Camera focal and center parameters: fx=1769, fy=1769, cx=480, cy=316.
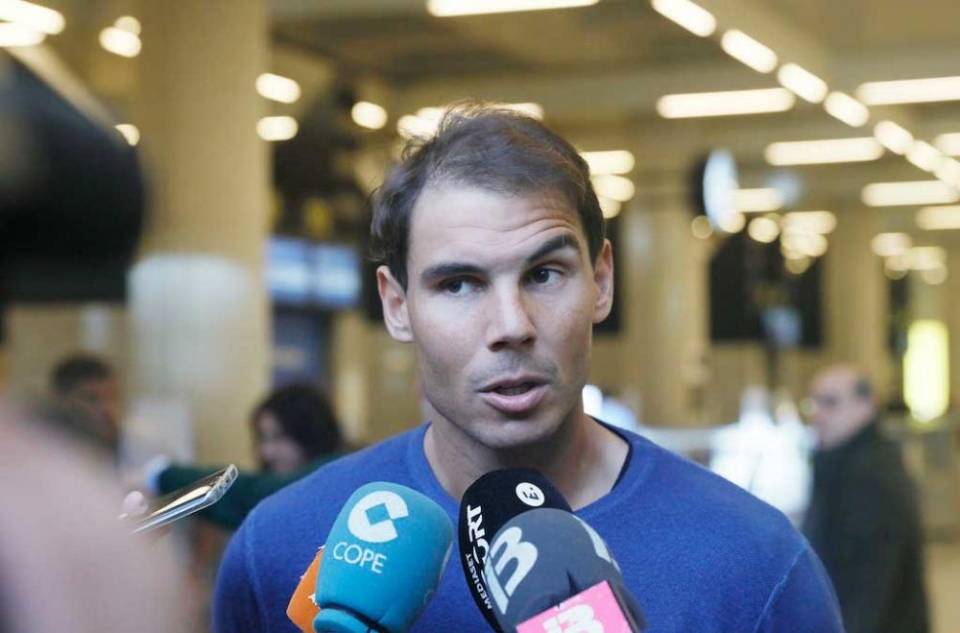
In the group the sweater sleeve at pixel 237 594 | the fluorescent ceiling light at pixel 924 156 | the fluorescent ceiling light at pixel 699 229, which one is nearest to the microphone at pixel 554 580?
the sweater sleeve at pixel 237 594

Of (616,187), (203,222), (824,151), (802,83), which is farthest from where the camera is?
(616,187)

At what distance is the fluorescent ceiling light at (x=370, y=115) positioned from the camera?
60.3 feet

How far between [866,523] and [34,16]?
25.2 ft

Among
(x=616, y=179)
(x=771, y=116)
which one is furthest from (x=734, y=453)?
(x=616, y=179)

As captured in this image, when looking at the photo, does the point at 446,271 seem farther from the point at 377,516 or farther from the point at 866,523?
the point at 866,523

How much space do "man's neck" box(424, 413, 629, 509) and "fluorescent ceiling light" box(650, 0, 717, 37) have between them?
35.4ft

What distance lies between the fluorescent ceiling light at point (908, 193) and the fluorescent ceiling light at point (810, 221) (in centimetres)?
115

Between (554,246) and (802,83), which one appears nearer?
(554,246)

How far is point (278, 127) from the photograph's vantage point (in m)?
17.2

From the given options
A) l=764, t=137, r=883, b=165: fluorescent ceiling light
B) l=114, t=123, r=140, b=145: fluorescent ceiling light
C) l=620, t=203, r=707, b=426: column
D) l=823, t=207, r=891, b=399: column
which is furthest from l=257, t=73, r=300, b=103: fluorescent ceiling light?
l=823, t=207, r=891, b=399: column

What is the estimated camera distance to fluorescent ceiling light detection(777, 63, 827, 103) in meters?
16.2

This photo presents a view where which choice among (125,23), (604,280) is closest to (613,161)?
(125,23)

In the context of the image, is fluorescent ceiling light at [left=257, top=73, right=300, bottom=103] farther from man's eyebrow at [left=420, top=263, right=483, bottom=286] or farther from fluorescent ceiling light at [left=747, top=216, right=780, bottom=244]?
man's eyebrow at [left=420, top=263, right=483, bottom=286]

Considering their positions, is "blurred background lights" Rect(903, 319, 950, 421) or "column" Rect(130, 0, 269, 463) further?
"blurred background lights" Rect(903, 319, 950, 421)
